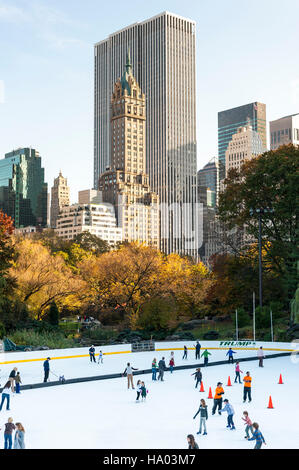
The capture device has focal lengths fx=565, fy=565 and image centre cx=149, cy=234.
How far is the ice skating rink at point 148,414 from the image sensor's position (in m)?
15.8

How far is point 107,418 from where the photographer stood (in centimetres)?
1942

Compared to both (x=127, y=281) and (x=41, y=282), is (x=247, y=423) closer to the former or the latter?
(x=41, y=282)

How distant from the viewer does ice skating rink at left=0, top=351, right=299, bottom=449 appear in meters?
15.8

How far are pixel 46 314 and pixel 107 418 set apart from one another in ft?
129

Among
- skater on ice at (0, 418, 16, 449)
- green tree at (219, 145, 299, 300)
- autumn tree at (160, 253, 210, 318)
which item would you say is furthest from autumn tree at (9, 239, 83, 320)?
skater on ice at (0, 418, 16, 449)

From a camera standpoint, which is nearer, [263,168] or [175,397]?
[175,397]

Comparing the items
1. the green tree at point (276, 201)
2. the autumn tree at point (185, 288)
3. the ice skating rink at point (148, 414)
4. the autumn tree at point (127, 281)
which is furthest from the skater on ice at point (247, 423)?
the autumn tree at point (185, 288)

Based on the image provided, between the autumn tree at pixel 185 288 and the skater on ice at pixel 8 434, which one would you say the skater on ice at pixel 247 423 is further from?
the autumn tree at pixel 185 288

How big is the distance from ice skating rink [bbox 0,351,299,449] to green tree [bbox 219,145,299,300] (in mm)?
21908

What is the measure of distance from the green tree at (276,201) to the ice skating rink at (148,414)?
71.9 ft

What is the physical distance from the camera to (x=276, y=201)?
52.8 m

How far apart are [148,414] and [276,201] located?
36.2 metres
